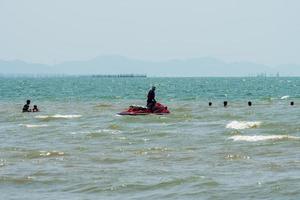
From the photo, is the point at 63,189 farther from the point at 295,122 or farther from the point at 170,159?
the point at 295,122

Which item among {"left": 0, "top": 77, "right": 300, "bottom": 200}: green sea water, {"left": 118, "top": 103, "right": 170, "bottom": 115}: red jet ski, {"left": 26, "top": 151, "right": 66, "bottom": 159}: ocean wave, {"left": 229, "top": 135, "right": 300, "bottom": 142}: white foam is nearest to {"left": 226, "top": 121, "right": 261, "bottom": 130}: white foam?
{"left": 0, "top": 77, "right": 300, "bottom": 200}: green sea water

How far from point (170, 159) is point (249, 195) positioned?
6877mm

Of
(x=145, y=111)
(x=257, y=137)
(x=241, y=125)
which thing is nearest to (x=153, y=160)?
(x=257, y=137)

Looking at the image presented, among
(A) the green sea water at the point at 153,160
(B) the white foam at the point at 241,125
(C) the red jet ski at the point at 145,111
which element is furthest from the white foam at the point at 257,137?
(C) the red jet ski at the point at 145,111

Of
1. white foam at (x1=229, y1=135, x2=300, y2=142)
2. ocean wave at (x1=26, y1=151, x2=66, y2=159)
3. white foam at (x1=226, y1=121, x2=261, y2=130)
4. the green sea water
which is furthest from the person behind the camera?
white foam at (x1=226, y1=121, x2=261, y2=130)

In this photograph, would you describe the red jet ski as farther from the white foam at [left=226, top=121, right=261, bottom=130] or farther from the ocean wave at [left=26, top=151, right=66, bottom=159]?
the ocean wave at [left=26, top=151, right=66, bottom=159]

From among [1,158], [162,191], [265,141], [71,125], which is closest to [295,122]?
[265,141]

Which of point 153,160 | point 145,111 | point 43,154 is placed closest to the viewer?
point 153,160

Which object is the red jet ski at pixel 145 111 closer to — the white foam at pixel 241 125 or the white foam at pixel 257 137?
the white foam at pixel 241 125

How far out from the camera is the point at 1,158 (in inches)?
993

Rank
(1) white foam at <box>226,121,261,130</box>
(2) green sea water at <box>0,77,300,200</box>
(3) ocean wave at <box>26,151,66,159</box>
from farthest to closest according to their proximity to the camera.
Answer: (1) white foam at <box>226,121,261,130</box> < (3) ocean wave at <box>26,151,66,159</box> < (2) green sea water at <box>0,77,300,200</box>

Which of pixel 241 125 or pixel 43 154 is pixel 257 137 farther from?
pixel 43 154

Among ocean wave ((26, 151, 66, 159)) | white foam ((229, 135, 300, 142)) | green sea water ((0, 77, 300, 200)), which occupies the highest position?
white foam ((229, 135, 300, 142))

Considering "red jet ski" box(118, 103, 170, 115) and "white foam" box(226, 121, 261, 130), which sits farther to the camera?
"red jet ski" box(118, 103, 170, 115)
